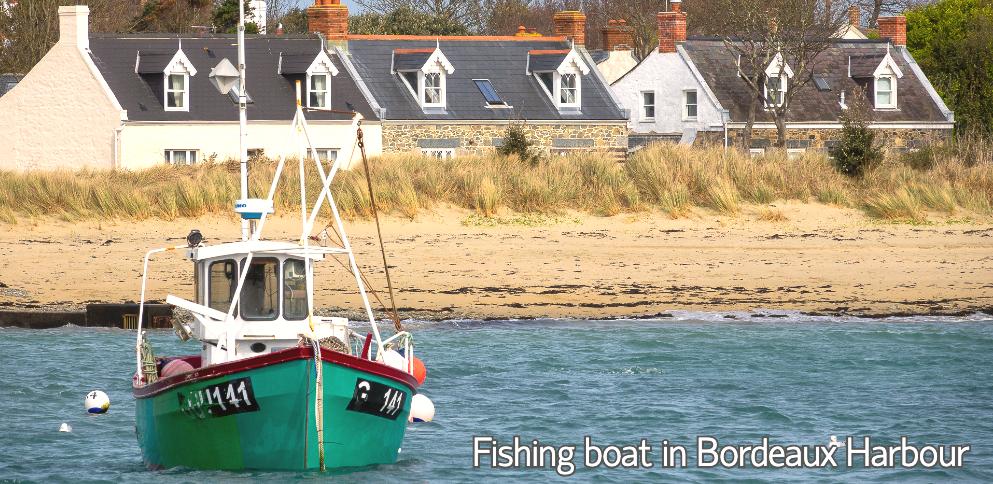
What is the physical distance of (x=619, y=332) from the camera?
25.0 metres

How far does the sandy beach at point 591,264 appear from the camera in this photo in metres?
25.7

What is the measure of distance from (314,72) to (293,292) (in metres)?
28.5

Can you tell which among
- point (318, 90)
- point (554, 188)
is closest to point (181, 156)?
point (318, 90)

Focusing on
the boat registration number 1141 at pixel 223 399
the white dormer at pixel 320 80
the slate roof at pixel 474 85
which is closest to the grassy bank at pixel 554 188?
the white dormer at pixel 320 80

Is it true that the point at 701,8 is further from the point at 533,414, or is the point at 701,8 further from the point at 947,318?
the point at 533,414

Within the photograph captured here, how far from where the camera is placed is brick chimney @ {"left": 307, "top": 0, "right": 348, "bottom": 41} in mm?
45469

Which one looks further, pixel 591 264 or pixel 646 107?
pixel 646 107

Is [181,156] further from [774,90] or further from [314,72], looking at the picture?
[774,90]

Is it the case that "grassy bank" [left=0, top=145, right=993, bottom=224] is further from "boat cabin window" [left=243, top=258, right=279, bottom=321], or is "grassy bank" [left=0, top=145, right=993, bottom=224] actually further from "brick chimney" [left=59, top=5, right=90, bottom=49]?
"boat cabin window" [left=243, top=258, right=279, bottom=321]

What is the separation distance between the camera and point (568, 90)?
46.4m

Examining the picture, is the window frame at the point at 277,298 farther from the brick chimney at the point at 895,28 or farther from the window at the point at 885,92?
the brick chimney at the point at 895,28

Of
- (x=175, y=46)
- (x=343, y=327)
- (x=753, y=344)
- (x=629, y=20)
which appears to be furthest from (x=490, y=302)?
(x=629, y=20)

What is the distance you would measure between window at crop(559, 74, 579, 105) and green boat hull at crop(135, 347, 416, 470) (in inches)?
1242

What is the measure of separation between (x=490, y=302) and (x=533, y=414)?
6.30 m
